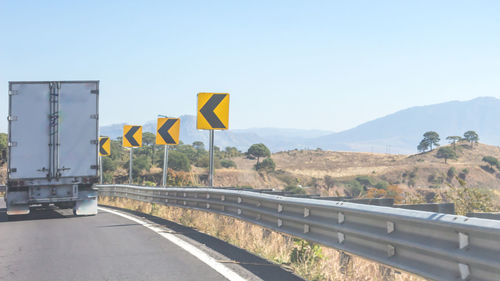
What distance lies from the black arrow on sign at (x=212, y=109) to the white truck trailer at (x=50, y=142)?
4022 mm

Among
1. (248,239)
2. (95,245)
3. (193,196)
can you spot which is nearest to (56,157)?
(193,196)

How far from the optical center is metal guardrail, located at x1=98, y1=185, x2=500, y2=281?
4.41 m

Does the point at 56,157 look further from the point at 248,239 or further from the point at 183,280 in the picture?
the point at 183,280

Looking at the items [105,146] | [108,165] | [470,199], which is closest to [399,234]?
[470,199]

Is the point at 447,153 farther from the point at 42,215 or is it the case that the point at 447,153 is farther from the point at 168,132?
the point at 42,215

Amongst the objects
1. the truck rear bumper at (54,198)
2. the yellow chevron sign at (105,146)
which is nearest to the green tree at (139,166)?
the yellow chevron sign at (105,146)

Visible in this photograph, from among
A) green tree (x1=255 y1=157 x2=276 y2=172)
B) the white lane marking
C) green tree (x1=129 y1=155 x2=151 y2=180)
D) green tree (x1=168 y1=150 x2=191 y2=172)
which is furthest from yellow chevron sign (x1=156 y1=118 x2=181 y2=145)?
green tree (x1=255 y1=157 x2=276 y2=172)

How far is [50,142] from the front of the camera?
631 inches

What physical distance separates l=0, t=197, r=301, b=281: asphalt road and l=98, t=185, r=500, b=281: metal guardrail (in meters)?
0.73

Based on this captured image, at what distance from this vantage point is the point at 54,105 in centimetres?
1598

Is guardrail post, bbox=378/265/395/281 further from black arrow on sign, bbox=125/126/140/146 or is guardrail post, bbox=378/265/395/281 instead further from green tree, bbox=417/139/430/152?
green tree, bbox=417/139/430/152

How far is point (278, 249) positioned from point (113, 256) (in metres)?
2.55

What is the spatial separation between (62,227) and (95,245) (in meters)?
3.92

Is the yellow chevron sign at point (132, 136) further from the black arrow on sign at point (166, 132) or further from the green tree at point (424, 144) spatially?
the green tree at point (424, 144)
